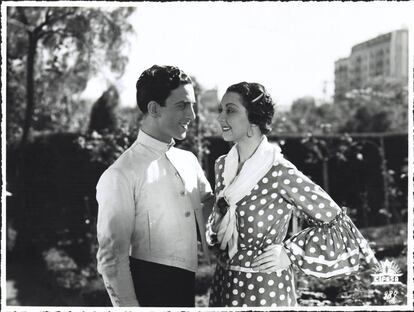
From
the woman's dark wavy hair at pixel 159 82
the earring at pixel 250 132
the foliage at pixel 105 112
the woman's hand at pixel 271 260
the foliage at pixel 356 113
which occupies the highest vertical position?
the foliage at pixel 356 113

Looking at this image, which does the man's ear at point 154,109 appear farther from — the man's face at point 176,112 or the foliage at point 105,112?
the foliage at point 105,112

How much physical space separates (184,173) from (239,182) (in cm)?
34

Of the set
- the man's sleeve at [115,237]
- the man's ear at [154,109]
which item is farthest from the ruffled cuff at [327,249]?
the man's ear at [154,109]

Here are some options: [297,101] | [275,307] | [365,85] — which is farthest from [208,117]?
[275,307]

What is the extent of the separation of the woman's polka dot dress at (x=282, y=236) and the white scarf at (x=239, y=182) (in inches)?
1.1

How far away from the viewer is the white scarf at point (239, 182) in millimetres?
2457

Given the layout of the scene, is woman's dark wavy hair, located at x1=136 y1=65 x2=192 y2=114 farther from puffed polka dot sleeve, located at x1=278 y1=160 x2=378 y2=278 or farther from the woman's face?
puffed polka dot sleeve, located at x1=278 y1=160 x2=378 y2=278

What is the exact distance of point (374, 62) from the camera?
256 inches

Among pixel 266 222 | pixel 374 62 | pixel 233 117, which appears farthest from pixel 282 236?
pixel 374 62

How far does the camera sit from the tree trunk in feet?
17.1

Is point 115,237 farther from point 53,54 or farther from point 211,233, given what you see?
point 53,54

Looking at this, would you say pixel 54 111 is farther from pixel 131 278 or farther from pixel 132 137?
pixel 131 278

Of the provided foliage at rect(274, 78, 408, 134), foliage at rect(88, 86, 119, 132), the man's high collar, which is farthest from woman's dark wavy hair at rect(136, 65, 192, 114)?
foliage at rect(274, 78, 408, 134)

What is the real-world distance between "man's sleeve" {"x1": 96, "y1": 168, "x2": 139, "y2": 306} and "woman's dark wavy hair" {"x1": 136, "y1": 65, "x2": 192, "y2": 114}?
16.8 inches
